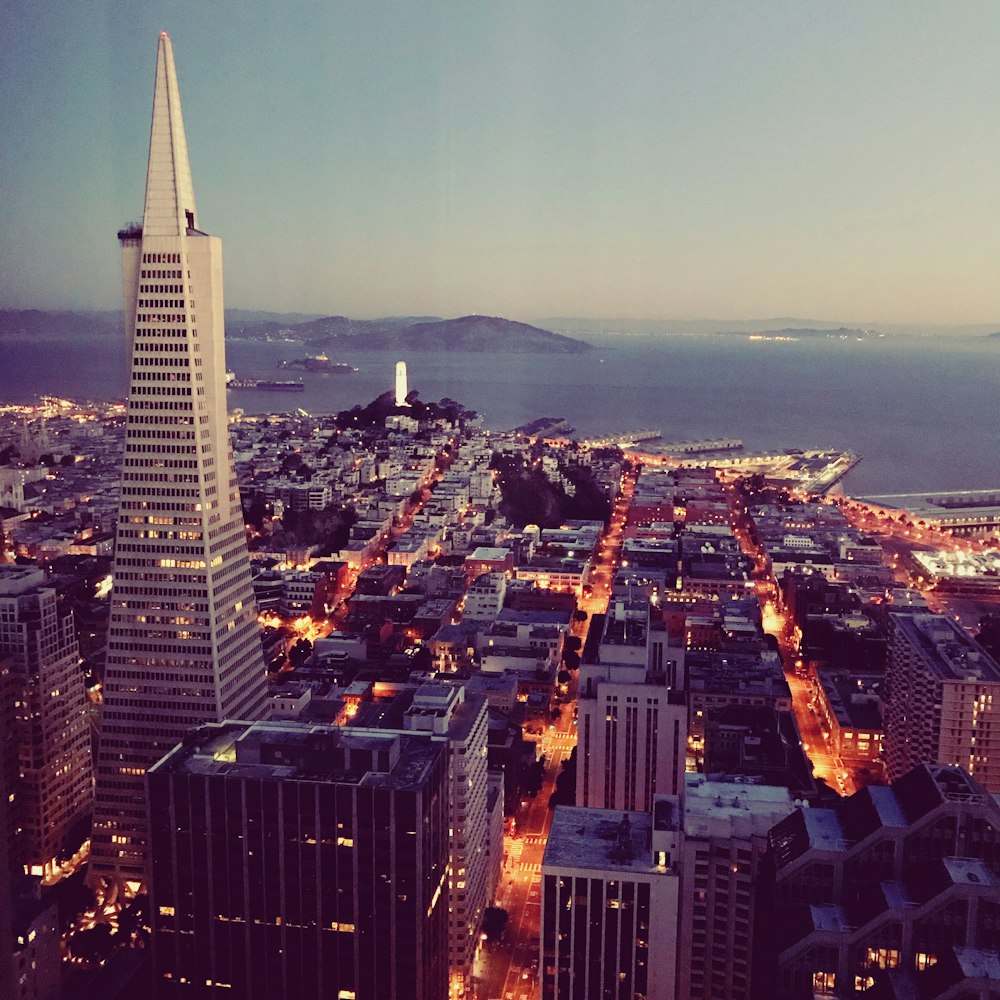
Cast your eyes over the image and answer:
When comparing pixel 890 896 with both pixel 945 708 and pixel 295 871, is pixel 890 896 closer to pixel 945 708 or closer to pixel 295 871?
pixel 295 871

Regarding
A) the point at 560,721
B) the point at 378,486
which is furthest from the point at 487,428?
the point at 560,721

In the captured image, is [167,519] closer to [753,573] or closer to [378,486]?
[753,573]

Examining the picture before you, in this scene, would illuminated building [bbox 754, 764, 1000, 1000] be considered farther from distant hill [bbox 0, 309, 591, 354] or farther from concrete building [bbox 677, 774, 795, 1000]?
distant hill [bbox 0, 309, 591, 354]

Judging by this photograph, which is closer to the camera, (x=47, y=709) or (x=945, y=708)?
(x=47, y=709)

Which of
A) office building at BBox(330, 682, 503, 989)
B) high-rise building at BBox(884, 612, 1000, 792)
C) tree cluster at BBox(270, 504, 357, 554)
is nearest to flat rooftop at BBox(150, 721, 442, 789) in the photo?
office building at BBox(330, 682, 503, 989)

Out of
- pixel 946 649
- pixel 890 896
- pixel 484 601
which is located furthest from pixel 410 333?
pixel 890 896

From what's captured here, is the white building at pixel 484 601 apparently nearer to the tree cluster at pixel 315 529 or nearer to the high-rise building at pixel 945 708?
the tree cluster at pixel 315 529

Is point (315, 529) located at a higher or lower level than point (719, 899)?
lower
